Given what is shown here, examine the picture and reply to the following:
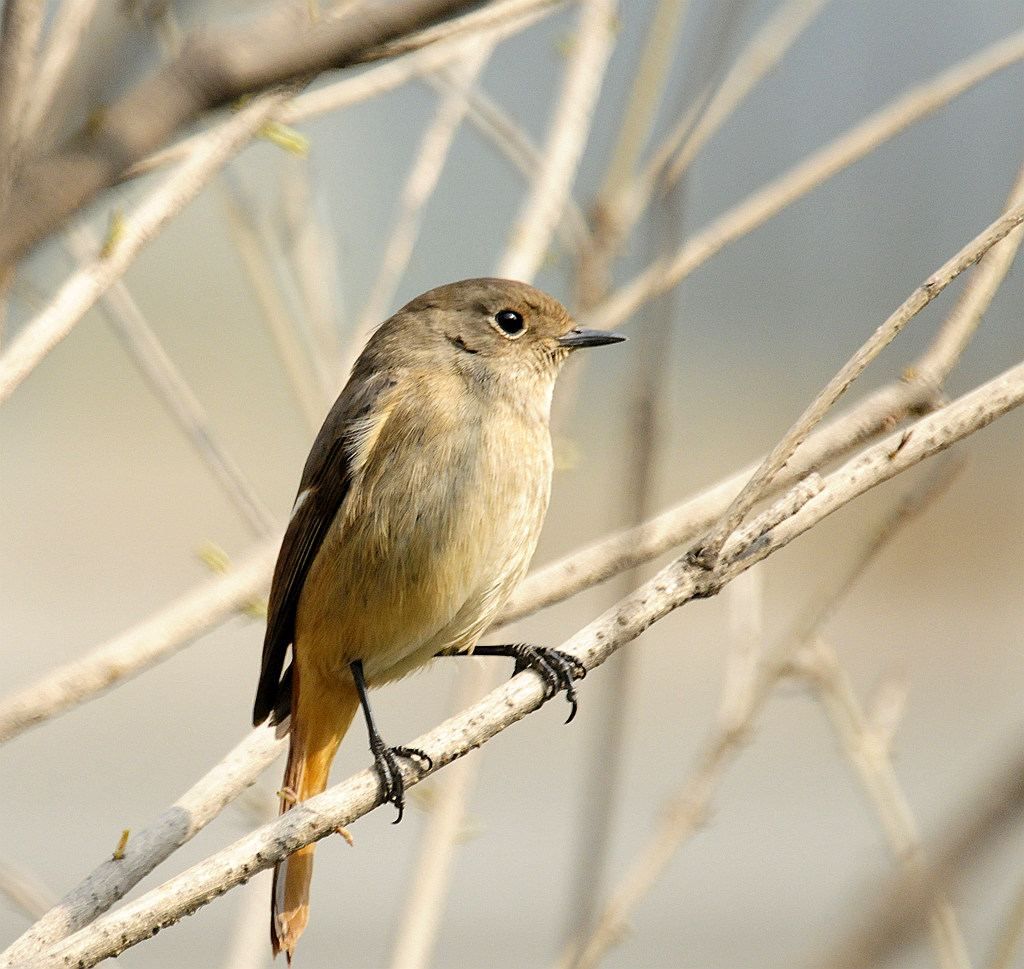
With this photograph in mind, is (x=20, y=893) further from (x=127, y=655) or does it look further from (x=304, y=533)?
(x=304, y=533)

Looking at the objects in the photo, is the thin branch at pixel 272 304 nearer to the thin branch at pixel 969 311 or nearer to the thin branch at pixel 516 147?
the thin branch at pixel 516 147

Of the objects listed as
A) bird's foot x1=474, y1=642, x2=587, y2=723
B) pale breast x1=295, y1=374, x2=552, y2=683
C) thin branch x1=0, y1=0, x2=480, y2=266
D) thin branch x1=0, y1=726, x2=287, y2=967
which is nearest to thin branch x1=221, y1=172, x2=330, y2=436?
pale breast x1=295, y1=374, x2=552, y2=683

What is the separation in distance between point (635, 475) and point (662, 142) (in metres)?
1.74

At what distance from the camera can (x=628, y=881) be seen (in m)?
2.76

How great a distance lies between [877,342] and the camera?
2.12 m

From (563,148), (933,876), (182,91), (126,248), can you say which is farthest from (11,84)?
(563,148)

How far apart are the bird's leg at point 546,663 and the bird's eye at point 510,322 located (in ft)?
2.96

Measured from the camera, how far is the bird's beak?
11.4ft

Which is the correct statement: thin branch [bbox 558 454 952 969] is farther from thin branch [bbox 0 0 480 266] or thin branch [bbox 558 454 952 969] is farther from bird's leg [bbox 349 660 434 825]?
thin branch [bbox 0 0 480 266]

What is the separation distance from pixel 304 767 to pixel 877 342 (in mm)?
1787

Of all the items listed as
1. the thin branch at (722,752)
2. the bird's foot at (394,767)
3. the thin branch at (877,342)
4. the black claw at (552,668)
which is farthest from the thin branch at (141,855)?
the thin branch at (877,342)

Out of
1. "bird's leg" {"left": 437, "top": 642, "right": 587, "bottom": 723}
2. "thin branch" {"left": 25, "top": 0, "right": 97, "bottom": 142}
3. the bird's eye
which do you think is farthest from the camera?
the bird's eye

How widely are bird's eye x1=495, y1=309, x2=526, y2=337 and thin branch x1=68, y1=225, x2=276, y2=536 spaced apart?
911 millimetres

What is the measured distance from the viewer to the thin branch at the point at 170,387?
2896 mm
